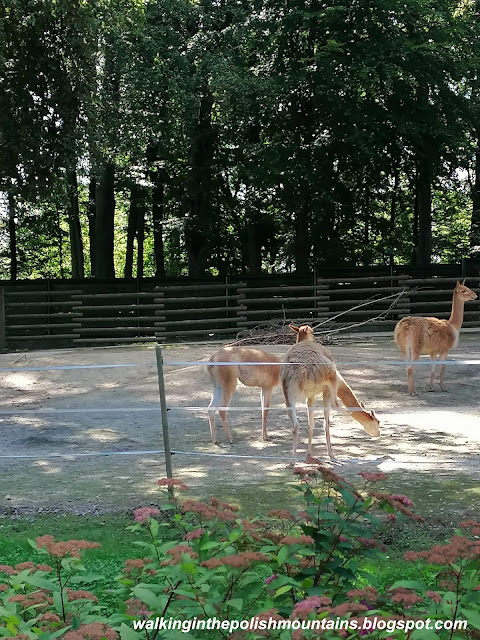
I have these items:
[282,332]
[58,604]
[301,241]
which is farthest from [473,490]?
[301,241]

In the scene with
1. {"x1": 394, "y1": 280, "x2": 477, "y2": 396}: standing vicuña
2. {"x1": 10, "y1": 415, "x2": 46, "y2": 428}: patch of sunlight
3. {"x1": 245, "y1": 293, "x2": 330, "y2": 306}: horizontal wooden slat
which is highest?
{"x1": 245, "y1": 293, "x2": 330, "y2": 306}: horizontal wooden slat

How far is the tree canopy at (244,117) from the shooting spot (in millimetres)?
17688

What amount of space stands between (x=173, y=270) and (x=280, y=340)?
15.8 metres

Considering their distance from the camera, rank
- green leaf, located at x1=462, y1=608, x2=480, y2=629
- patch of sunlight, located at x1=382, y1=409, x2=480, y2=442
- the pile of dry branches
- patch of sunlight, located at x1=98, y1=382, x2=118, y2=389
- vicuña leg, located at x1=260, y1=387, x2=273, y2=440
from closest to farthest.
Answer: green leaf, located at x1=462, y1=608, x2=480, y2=629
vicuña leg, located at x1=260, y1=387, x2=273, y2=440
patch of sunlight, located at x1=382, y1=409, x2=480, y2=442
patch of sunlight, located at x1=98, y1=382, x2=118, y2=389
the pile of dry branches

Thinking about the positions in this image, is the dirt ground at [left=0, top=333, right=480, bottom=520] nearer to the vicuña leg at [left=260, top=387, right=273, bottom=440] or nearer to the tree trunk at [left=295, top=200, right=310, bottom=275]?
the vicuña leg at [left=260, top=387, right=273, bottom=440]

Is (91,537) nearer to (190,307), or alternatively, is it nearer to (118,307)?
(118,307)

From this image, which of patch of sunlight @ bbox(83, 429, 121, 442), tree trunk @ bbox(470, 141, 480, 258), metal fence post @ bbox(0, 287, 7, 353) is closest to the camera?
patch of sunlight @ bbox(83, 429, 121, 442)

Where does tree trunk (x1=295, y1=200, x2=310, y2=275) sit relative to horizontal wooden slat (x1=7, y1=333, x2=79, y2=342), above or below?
above

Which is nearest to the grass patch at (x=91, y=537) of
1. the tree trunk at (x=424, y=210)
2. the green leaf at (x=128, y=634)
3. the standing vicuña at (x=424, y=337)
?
the green leaf at (x=128, y=634)

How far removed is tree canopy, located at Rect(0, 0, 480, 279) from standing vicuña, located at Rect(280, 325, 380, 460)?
10.3 metres

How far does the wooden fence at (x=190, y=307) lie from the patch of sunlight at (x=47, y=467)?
36.7 feet

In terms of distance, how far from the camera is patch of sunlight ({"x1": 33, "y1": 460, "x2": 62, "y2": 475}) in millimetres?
7562

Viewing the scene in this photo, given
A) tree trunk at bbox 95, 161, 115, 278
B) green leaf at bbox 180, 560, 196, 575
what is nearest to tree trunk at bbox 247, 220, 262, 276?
tree trunk at bbox 95, 161, 115, 278

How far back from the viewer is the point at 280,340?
1780 centimetres
